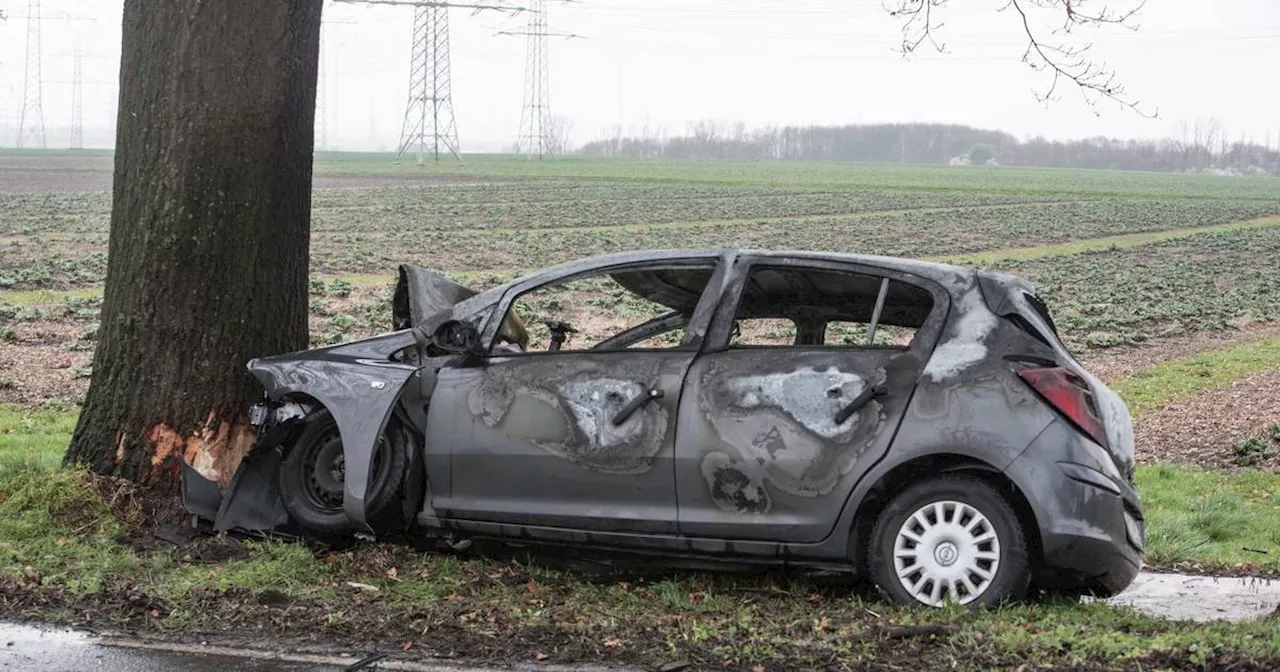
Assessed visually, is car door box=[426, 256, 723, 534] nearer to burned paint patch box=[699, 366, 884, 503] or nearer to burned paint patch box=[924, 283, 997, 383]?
burned paint patch box=[699, 366, 884, 503]

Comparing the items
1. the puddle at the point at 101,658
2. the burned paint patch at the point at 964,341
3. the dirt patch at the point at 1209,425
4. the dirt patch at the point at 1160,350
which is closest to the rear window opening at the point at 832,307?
the burned paint patch at the point at 964,341

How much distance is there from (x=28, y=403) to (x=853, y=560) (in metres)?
9.43

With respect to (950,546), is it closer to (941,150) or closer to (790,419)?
(790,419)

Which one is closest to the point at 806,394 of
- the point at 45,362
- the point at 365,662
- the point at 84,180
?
the point at 365,662

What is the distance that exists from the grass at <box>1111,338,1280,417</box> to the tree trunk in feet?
31.3

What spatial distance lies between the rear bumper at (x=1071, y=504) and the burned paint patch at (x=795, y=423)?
0.65 m

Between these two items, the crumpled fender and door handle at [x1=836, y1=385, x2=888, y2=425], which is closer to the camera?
door handle at [x1=836, y1=385, x2=888, y2=425]

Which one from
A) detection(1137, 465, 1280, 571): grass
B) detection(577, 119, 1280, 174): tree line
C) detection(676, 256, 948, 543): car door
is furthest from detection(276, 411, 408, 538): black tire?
detection(577, 119, 1280, 174): tree line

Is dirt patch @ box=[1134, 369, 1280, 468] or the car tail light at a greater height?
the car tail light

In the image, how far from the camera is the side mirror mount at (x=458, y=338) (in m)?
6.43

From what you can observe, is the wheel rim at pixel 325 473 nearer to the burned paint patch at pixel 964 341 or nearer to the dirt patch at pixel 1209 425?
the burned paint patch at pixel 964 341

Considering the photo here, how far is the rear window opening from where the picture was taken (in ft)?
20.1

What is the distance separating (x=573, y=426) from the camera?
611cm

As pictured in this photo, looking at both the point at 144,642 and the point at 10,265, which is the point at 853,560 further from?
the point at 10,265
